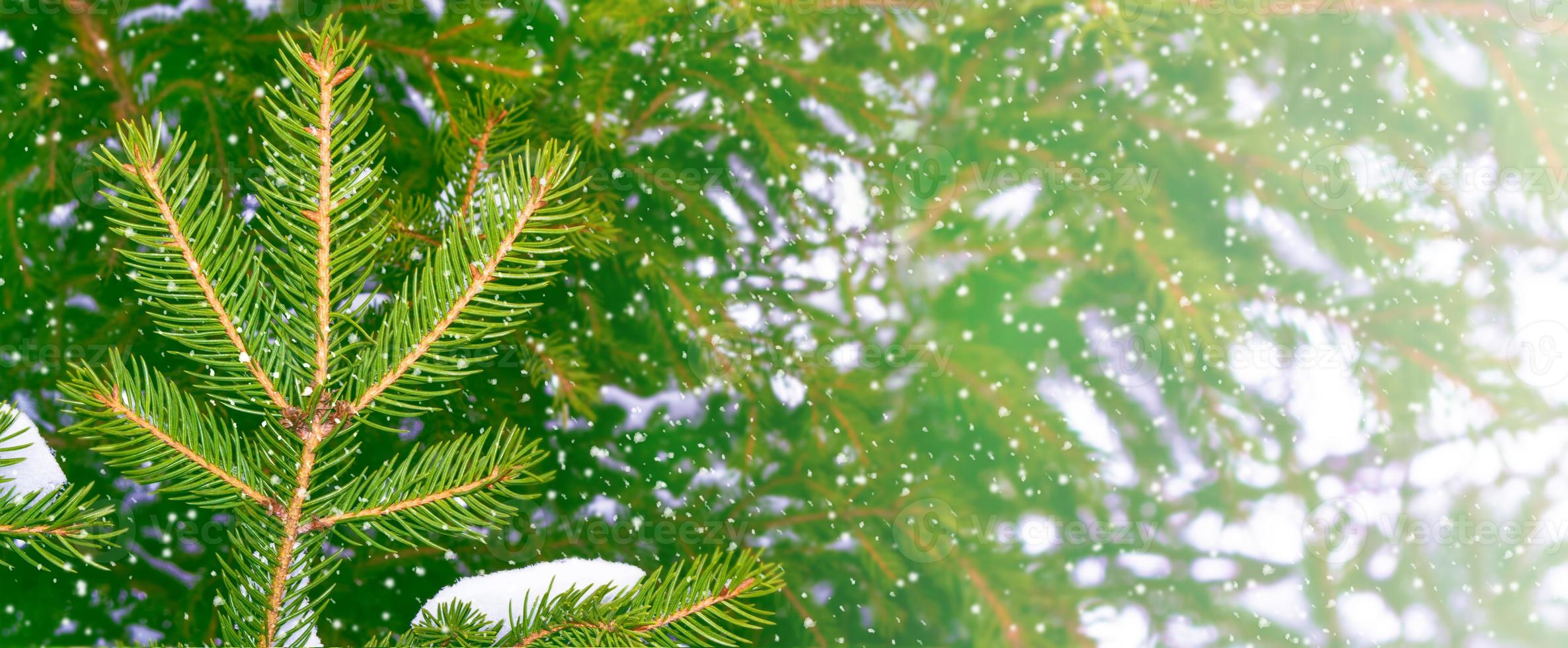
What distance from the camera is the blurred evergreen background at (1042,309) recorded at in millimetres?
759

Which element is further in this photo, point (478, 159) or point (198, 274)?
point (478, 159)

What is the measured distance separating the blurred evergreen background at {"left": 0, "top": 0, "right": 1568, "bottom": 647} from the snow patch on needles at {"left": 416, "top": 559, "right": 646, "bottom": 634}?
0.07ft

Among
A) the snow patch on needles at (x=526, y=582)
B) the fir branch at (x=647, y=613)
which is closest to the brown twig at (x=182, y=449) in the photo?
the fir branch at (x=647, y=613)

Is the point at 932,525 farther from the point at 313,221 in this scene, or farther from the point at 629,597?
the point at 313,221

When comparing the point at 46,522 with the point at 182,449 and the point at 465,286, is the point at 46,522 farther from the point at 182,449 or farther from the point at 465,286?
the point at 465,286

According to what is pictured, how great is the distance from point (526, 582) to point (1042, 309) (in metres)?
0.48

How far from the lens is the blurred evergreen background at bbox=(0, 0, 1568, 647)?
76 cm

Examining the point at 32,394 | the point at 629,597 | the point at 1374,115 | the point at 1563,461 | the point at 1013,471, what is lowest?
the point at 629,597

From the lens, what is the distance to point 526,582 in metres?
0.71

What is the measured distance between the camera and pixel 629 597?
0.50 meters

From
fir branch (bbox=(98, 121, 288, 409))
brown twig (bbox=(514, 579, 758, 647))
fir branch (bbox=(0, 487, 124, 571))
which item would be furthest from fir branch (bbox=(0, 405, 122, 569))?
brown twig (bbox=(514, 579, 758, 647))

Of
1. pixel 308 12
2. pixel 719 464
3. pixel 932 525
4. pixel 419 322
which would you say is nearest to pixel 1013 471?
pixel 932 525

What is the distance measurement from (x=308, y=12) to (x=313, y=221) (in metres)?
0.39

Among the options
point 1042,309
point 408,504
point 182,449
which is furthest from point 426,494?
point 1042,309
